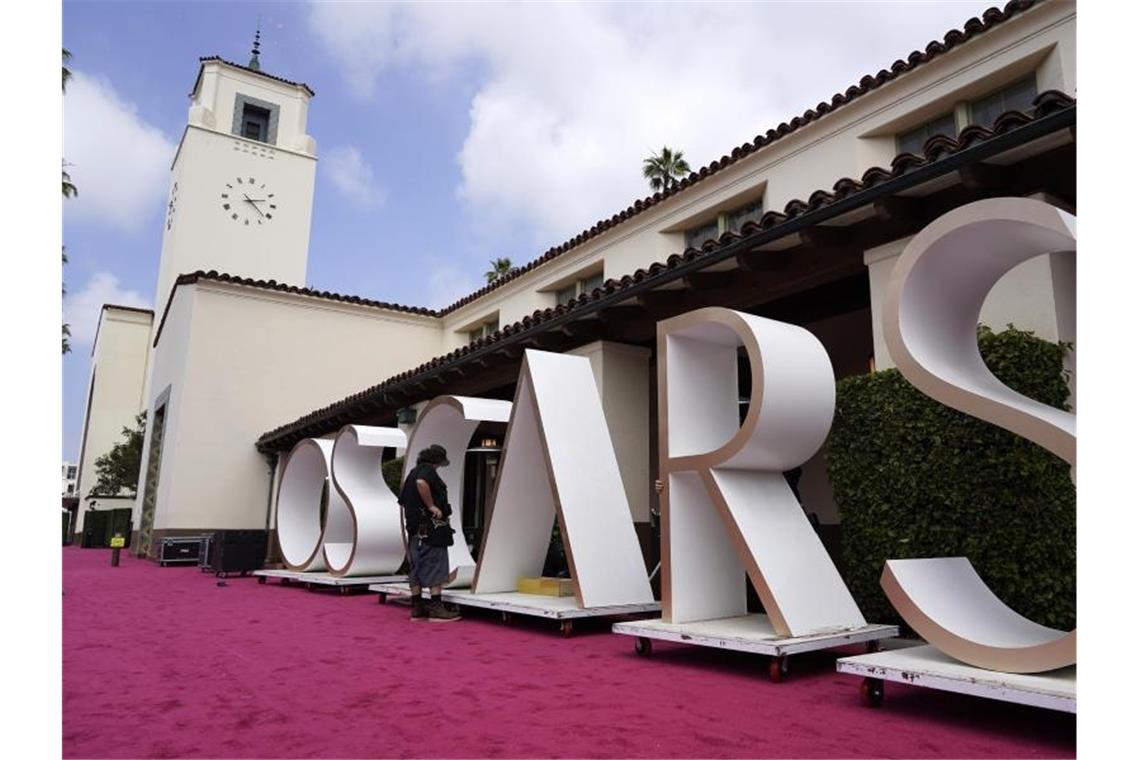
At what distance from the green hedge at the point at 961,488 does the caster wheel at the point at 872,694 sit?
1.74 meters

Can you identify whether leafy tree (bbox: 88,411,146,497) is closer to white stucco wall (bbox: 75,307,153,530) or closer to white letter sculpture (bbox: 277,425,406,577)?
white stucco wall (bbox: 75,307,153,530)

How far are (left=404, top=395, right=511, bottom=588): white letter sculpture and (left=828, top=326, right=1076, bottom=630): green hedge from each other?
4.07 metres

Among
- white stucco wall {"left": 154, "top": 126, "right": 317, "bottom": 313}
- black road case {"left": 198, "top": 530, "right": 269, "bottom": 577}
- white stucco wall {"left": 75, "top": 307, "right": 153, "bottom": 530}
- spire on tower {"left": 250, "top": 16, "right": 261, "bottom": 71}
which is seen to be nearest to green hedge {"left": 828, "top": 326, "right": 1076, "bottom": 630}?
black road case {"left": 198, "top": 530, "right": 269, "bottom": 577}

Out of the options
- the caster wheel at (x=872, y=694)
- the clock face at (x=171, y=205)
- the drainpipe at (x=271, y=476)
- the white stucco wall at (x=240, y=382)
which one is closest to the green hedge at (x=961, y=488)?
the caster wheel at (x=872, y=694)

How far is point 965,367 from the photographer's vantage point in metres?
4.62

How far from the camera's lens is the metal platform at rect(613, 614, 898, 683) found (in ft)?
15.7

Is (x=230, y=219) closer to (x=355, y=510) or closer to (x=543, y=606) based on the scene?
(x=355, y=510)

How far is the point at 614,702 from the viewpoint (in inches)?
169

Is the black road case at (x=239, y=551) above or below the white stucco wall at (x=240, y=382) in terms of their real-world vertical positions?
below

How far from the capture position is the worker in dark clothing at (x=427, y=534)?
7961 mm

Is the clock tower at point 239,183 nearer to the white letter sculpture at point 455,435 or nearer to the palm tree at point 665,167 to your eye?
the palm tree at point 665,167

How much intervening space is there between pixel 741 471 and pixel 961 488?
62.8 inches
